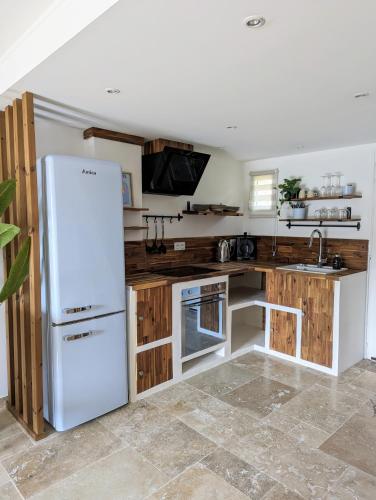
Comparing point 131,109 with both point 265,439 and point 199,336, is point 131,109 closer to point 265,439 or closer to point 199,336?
point 199,336

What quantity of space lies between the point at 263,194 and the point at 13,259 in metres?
3.05

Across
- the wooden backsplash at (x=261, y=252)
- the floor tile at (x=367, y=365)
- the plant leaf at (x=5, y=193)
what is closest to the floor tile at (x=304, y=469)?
the floor tile at (x=367, y=365)

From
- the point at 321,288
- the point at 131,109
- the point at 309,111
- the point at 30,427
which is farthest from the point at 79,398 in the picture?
the point at 309,111

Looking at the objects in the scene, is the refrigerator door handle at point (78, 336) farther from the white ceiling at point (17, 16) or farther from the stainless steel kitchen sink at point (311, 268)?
the stainless steel kitchen sink at point (311, 268)

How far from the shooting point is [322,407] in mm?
2652

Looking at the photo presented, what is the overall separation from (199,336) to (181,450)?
1234 mm

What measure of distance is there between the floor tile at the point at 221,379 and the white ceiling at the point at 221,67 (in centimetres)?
224

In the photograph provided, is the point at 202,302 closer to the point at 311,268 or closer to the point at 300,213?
the point at 311,268

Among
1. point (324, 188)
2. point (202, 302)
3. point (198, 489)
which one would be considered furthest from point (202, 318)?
point (324, 188)

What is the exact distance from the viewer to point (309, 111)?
2.55 m

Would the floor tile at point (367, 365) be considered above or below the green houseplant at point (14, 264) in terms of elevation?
below

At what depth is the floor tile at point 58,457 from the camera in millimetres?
1901

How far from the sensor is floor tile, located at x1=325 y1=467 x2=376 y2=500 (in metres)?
1.78

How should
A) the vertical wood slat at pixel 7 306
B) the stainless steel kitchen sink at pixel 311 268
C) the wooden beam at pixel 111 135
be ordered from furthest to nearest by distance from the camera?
1. the stainless steel kitchen sink at pixel 311 268
2. the wooden beam at pixel 111 135
3. the vertical wood slat at pixel 7 306
